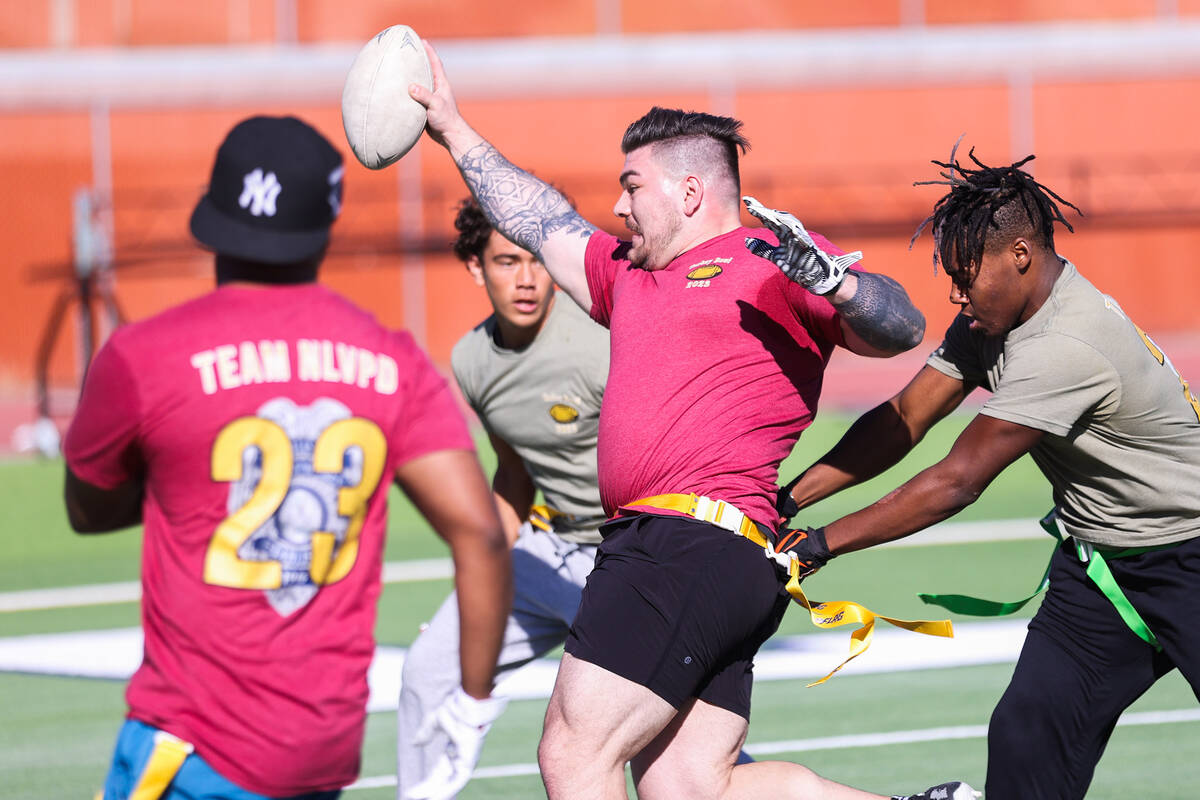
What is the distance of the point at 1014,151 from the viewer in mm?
24922

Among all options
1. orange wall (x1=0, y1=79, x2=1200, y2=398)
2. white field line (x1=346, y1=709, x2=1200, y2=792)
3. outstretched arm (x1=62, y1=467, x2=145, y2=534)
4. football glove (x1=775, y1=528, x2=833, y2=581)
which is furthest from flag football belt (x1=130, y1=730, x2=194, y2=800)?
orange wall (x1=0, y1=79, x2=1200, y2=398)

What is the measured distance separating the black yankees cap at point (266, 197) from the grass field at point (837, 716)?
362cm

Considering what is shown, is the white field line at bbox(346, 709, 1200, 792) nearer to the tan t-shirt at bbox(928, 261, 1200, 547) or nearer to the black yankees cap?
the tan t-shirt at bbox(928, 261, 1200, 547)

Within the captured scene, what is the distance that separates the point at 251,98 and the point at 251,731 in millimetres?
21732

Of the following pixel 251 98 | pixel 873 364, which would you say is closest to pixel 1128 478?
pixel 873 364

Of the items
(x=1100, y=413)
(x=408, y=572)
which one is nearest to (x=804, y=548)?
(x=1100, y=413)

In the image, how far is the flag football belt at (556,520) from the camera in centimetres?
629

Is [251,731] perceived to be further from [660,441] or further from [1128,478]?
[1128,478]

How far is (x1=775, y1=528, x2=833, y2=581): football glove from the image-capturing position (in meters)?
4.51

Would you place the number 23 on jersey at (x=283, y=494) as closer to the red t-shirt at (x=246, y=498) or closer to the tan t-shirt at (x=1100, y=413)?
the red t-shirt at (x=246, y=498)

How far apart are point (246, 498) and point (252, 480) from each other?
0.13ft

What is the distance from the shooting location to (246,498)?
325cm

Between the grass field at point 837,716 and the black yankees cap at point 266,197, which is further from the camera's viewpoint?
the grass field at point 837,716

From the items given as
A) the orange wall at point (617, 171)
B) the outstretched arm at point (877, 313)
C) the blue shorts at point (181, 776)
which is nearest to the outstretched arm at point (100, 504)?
the blue shorts at point (181, 776)
